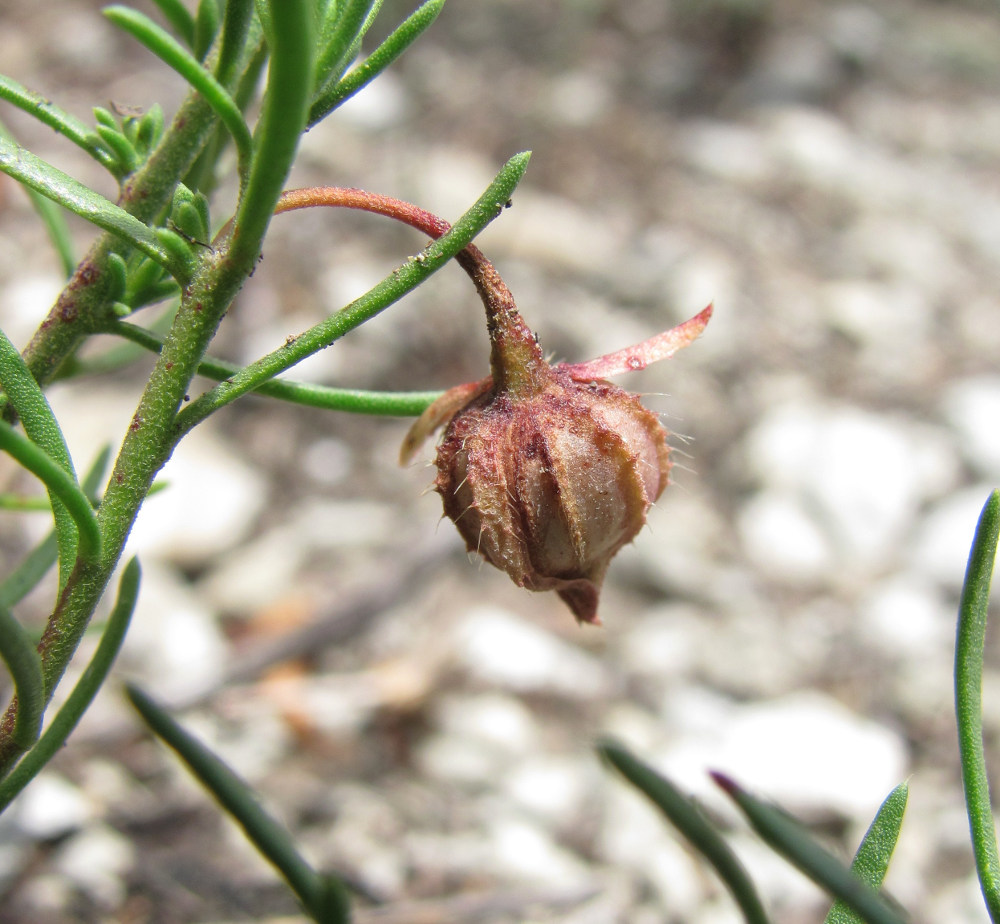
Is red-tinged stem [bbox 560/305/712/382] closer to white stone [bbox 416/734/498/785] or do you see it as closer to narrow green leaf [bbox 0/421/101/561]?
narrow green leaf [bbox 0/421/101/561]

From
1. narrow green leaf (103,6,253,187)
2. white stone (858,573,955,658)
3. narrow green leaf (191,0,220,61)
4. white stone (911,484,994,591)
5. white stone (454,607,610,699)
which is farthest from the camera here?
white stone (911,484,994,591)

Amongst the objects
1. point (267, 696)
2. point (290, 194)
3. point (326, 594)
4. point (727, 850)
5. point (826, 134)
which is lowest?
point (727, 850)

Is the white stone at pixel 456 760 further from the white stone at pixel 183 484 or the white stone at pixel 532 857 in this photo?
the white stone at pixel 183 484

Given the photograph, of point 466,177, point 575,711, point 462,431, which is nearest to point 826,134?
point 466,177

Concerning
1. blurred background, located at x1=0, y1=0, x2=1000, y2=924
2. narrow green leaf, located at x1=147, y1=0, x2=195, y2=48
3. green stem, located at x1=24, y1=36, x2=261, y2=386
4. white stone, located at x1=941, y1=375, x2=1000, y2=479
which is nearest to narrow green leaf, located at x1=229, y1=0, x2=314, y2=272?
green stem, located at x1=24, y1=36, x2=261, y2=386

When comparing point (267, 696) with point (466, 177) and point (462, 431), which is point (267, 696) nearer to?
point (462, 431)
